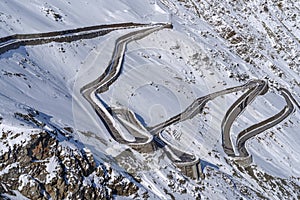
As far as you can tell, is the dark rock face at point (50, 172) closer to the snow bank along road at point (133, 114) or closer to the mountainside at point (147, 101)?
the mountainside at point (147, 101)

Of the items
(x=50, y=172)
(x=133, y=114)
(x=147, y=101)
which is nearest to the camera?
(x=50, y=172)

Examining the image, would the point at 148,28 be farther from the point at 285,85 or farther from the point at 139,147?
the point at 139,147

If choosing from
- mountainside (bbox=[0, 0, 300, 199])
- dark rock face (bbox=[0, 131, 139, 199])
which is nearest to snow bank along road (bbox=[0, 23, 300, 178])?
mountainside (bbox=[0, 0, 300, 199])

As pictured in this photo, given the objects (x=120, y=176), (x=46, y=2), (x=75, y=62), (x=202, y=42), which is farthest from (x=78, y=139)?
(x=202, y=42)

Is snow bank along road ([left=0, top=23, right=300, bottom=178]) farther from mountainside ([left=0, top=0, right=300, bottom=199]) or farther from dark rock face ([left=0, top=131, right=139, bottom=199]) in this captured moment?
dark rock face ([left=0, top=131, right=139, bottom=199])

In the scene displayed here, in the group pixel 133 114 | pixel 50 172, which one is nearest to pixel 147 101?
pixel 133 114

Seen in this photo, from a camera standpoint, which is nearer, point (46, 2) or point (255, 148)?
point (255, 148)

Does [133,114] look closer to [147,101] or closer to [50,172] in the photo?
[147,101]
